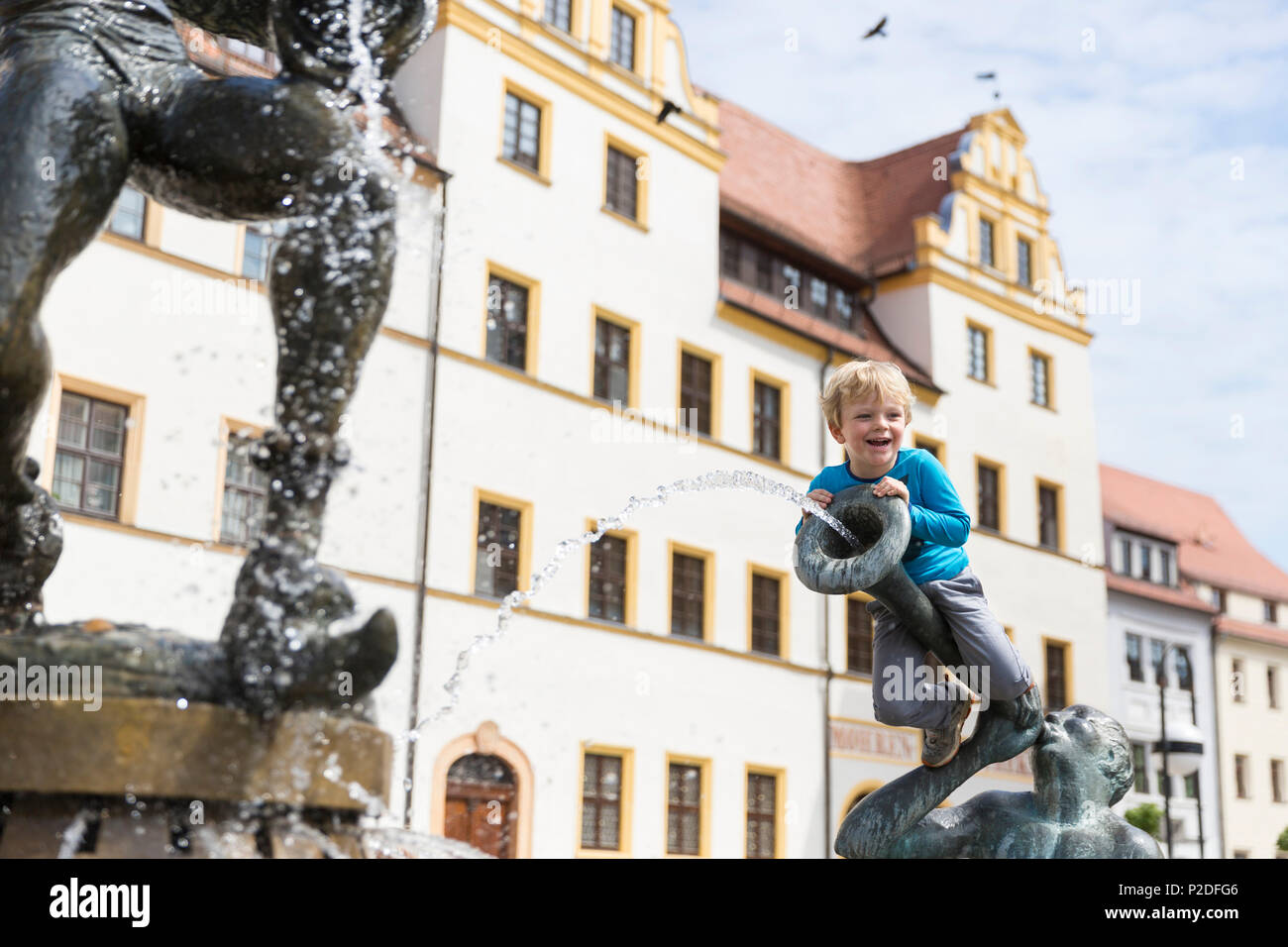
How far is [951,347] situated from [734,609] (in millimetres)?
9094

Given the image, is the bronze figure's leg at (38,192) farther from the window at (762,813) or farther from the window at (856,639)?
the window at (856,639)

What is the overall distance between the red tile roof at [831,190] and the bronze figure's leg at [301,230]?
2634cm

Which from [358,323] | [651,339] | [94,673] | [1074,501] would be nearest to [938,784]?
[358,323]

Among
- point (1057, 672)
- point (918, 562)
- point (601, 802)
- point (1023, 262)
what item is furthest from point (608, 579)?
point (918, 562)

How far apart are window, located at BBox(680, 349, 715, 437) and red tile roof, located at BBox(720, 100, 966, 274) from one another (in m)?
4.53

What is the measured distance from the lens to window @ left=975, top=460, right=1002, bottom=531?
30422mm

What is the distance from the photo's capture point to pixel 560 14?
24266 mm

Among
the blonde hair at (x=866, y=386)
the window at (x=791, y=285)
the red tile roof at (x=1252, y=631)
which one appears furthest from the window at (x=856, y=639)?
the blonde hair at (x=866, y=386)

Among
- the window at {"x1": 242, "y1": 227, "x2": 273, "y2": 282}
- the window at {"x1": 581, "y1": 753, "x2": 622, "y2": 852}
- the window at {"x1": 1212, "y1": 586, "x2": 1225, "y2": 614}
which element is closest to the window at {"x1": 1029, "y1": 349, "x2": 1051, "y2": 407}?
the window at {"x1": 1212, "y1": 586, "x2": 1225, "y2": 614}

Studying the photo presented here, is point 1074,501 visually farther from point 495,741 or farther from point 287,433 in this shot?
point 287,433

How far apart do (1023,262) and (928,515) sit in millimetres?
31226

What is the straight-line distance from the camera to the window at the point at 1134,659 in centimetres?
3628

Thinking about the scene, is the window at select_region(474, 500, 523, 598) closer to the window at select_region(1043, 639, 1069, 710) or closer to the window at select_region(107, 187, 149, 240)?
the window at select_region(107, 187, 149, 240)

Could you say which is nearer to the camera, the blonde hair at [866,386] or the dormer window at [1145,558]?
the blonde hair at [866,386]
